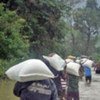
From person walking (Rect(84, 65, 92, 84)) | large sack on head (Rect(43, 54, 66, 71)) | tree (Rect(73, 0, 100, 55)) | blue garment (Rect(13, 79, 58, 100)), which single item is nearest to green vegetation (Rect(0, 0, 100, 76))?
large sack on head (Rect(43, 54, 66, 71))

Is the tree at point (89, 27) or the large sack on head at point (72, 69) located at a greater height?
the large sack on head at point (72, 69)

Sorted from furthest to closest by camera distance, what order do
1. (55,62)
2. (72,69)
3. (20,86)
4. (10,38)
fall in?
(10,38)
(72,69)
(55,62)
(20,86)

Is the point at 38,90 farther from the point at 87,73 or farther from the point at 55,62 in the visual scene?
the point at 87,73

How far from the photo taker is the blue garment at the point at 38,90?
6.10 metres

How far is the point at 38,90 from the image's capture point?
609 cm

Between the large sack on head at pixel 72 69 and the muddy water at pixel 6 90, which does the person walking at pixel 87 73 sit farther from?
the large sack on head at pixel 72 69

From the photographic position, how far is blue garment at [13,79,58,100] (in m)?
6.10

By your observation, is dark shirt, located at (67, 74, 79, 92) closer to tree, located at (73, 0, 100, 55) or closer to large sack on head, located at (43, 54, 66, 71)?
large sack on head, located at (43, 54, 66, 71)

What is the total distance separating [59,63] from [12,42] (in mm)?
2199

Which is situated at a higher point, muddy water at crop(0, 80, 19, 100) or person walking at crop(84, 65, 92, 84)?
muddy water at crop(0, 80, 19, 100)

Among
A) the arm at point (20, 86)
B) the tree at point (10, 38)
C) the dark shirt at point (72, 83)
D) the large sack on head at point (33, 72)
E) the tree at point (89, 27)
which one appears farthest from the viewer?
the tree at point (89, 27)

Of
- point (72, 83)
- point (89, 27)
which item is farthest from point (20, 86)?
point (89, 27)

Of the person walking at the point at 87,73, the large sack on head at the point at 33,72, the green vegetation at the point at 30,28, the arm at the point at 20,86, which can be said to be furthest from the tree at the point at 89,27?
the large sack on head at the point at 33,72

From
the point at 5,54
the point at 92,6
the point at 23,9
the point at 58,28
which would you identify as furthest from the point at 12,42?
the point at 92,6
